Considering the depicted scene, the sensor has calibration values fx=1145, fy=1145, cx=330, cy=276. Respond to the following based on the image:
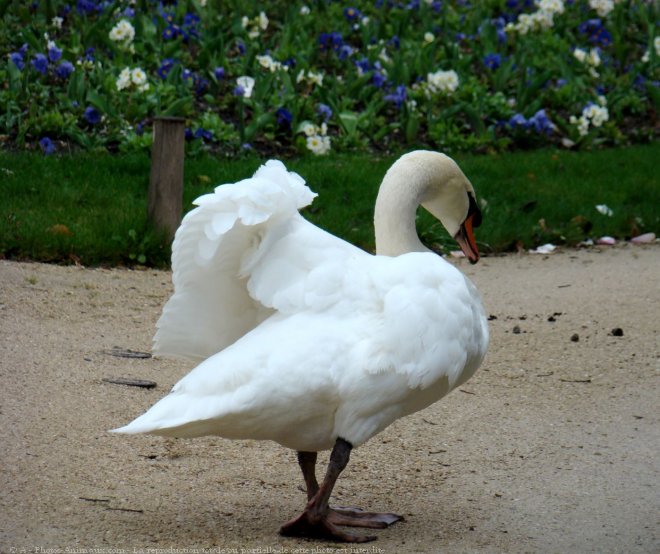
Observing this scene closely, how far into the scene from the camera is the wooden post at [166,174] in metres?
7.15

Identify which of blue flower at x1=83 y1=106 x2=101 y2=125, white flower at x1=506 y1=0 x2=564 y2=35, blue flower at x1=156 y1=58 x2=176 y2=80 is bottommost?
blue flower at x1=83 y1=106 x2=101 y2=125

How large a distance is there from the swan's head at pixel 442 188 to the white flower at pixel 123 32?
6.16 meters

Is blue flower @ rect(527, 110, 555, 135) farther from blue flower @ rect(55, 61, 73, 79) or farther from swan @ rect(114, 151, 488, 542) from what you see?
swan @ rect(114, 151, 488, 542)

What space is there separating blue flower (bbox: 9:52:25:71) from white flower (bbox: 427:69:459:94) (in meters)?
3.48

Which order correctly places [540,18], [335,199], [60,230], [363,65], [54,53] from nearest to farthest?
[60,230]
[335,199]
[54,53]
[363,65]
[540,18]

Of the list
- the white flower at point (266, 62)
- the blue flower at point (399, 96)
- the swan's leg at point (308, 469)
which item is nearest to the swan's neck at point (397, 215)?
the swan's leg at point (308, 469)

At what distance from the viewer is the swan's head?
4.04 meters

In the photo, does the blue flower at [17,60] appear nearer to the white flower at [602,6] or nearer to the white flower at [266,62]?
the white flower at [266,62]

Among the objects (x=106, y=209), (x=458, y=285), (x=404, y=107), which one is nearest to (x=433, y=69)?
(x=404, y=107)

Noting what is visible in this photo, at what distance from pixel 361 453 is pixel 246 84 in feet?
18.1

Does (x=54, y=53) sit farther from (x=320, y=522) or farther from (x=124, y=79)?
(x=320, y=522)

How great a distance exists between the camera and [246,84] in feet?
31.4

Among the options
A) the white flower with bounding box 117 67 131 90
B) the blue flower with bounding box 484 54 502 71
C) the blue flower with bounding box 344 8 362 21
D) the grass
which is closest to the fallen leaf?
the grass

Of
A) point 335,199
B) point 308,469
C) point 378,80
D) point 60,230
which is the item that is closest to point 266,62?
point 378,80
